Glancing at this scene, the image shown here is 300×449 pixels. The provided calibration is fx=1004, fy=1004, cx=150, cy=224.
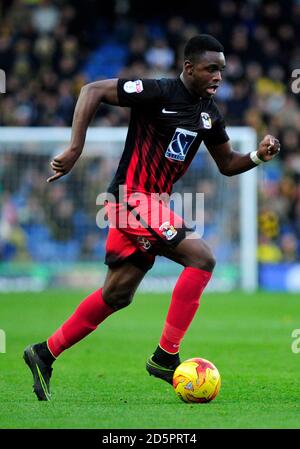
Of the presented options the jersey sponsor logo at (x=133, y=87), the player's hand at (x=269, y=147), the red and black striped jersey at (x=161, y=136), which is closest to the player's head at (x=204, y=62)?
the red and black striped jersey at (x=161, y=136)

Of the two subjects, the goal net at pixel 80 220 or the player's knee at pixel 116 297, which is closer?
the player's knee at pixel 116 297

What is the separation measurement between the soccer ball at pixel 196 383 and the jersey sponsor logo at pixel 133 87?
6.49 ft

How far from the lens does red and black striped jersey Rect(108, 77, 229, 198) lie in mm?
7258

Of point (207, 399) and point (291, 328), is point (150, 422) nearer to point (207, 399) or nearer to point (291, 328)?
point (207, 399)

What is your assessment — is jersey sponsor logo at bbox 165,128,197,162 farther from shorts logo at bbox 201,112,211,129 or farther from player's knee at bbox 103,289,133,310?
player's knee at bbox 103,289,133,310

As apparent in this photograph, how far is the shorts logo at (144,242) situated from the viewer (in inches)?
279

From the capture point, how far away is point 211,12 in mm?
25719

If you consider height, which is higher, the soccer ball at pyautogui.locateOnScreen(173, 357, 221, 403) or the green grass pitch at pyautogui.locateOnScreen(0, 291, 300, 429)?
the soccer ball at pyautogui.locateOnScreen(173, 357, 221, 403)

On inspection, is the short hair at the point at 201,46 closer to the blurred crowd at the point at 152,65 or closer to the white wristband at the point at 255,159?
the white wristband at the point at 255,159

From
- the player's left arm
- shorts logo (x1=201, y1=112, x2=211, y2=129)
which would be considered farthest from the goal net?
shorts logo (x1=201, y1=112, x2=211, y2=129)

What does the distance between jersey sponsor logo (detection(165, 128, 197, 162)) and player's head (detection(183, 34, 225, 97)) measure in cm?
32

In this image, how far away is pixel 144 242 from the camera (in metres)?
7.09
